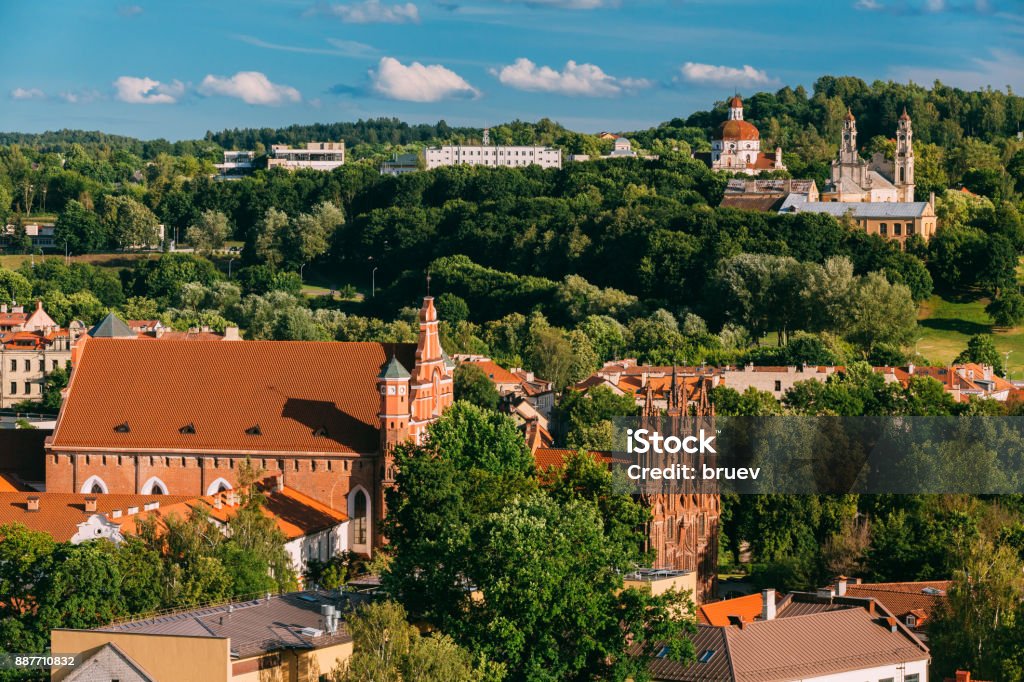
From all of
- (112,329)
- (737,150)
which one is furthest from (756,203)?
(112,329)

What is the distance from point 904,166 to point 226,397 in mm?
102065

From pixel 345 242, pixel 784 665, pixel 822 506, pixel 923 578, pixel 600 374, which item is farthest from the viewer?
pixel 345 242

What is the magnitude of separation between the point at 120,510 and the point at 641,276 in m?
75.5

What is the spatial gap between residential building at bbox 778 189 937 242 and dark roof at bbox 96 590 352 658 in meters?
A: 94.8

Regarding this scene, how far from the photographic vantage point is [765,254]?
130m

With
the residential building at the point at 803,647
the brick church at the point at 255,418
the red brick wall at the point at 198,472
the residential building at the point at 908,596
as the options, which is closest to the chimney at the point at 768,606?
the residential building at the point at 803,647

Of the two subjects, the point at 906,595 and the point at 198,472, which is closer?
the point at 906,595

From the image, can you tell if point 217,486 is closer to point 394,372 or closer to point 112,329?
point 394,372

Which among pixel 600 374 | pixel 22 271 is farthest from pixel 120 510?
pixel 22 271

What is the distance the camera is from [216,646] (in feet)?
136

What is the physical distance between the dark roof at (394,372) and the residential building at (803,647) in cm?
1799

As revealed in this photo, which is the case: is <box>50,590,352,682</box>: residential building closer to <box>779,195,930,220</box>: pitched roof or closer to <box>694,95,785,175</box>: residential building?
<box>779,195,930,220</box>: pitched roof

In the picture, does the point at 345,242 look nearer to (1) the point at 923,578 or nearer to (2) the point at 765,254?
(2) the point at 765,254

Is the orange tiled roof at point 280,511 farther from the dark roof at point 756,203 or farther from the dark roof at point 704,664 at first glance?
the dark roof at point 756,203
